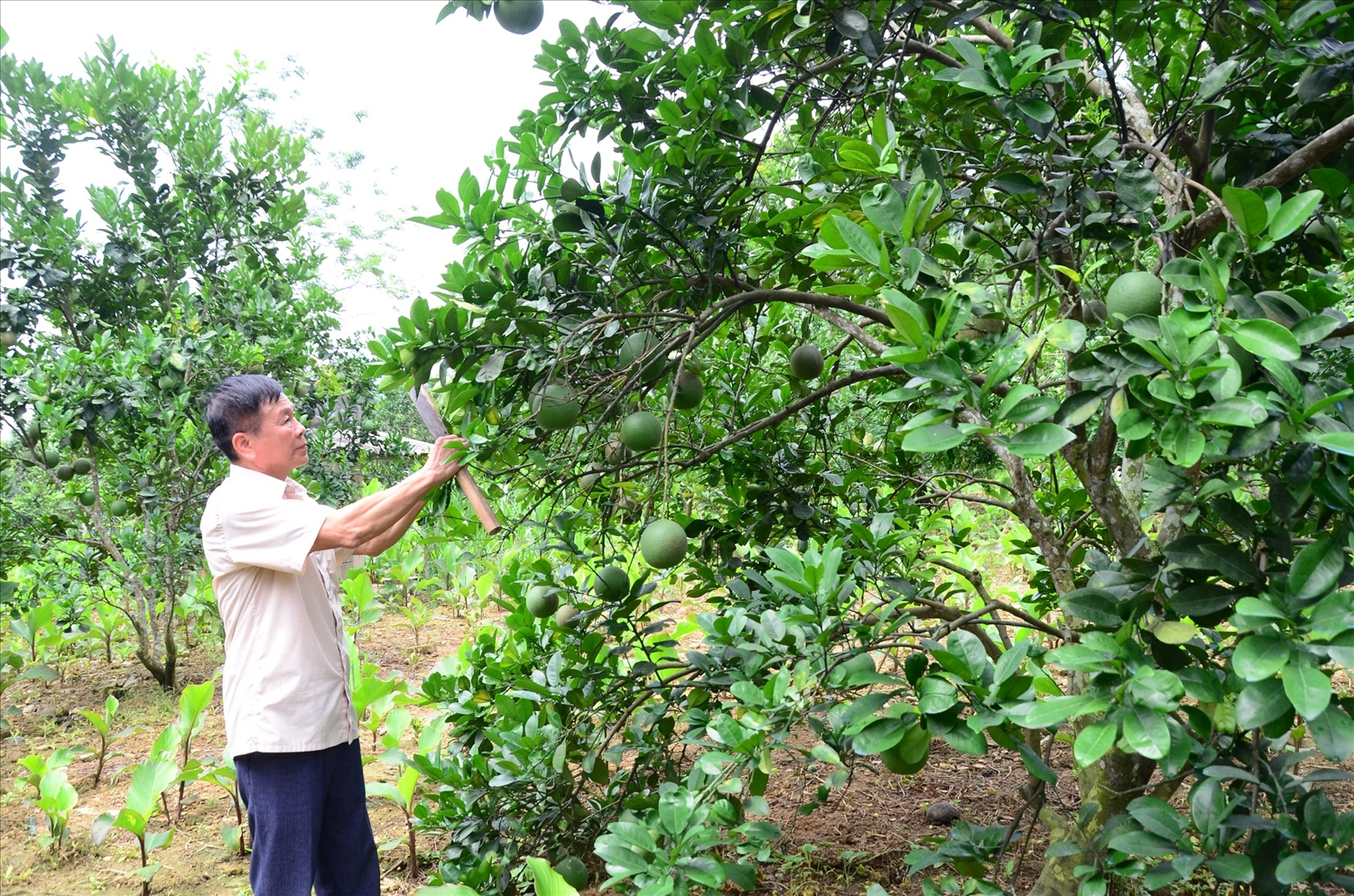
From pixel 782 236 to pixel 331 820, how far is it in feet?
5.99

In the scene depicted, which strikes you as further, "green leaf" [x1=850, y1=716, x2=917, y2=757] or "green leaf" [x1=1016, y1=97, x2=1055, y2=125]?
"green leaf" [x1=1016, y1=97, x2=1055, y2=125]

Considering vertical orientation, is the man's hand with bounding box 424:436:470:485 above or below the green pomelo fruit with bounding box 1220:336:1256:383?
above

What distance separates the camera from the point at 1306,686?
0.89 m

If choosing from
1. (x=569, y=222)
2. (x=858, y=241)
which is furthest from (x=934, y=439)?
(x=569, y=222)

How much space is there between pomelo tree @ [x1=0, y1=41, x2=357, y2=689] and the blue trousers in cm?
286

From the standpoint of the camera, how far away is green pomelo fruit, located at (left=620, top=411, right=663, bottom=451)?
69.2 inches

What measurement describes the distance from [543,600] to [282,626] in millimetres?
653

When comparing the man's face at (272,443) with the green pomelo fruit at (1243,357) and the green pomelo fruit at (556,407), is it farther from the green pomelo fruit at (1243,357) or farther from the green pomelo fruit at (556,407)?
the green pomelo fruit at (1243,357)

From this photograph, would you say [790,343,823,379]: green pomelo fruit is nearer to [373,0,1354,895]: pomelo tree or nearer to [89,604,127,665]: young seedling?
[373,0,1354,895]: pomelo tree

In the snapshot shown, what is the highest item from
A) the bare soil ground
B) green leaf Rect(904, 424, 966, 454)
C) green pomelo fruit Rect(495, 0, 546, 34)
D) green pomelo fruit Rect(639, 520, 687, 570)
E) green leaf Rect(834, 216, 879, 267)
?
green pomelo fruit Rect(495, 0, 546, 34)

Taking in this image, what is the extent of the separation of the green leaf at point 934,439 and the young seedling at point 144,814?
2903 mm

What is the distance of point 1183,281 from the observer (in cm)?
111

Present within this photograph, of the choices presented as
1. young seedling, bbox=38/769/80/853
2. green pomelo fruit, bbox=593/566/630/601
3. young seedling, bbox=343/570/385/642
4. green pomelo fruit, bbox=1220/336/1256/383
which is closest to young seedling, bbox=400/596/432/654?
young seedling, bbox=343/570/385/642

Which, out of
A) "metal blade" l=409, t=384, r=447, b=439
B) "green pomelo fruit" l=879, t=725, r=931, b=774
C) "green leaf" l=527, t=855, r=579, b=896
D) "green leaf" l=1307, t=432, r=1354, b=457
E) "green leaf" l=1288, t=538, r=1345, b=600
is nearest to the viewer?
"green leaf" l=1307, t=432, r=1354, b=457
